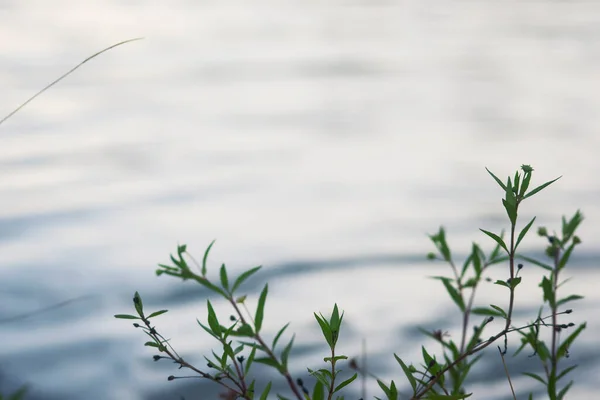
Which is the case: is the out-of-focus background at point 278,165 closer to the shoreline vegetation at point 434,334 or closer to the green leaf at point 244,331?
the shoreline vegetation at point 434,334

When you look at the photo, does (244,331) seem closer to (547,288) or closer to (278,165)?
(547,288)

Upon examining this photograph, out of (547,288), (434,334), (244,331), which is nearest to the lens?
(244,331)

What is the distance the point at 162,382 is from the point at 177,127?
2.50 m

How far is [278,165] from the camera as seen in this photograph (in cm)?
449

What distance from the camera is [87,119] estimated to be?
502 cm

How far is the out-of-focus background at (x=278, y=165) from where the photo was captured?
298 centimetres

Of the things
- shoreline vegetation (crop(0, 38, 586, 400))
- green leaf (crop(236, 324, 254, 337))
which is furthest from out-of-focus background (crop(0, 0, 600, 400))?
green leaf (crop(236, 324, 254, 337))

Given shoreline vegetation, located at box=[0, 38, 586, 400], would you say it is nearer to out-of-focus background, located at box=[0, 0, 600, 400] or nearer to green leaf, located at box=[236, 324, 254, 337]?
green leaf, located at box=[236, 324, 254, 337]

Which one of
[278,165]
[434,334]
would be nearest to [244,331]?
[434,334]

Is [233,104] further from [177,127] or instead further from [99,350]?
[99,350]

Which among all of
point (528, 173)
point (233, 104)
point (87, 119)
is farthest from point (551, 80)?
point (528, 173)

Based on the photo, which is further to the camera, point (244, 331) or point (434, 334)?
point (434, 334)

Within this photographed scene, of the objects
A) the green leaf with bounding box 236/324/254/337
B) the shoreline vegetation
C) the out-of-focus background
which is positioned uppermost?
the out-of-focus background

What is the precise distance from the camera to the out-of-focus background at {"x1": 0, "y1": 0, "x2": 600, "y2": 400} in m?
2.98
